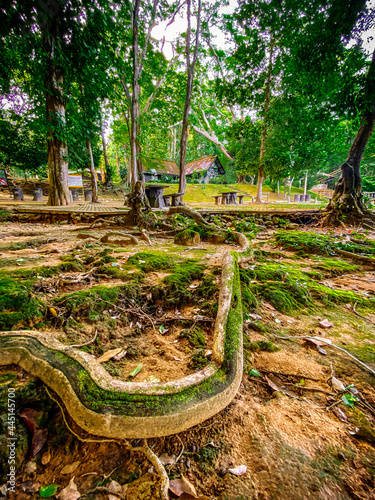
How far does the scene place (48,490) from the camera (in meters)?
0.86

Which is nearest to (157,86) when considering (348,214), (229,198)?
(229,198)

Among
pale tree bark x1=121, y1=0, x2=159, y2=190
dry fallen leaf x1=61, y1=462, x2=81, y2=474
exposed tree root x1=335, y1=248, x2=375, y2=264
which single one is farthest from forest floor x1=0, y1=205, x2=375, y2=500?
pale tree bark x1=121, y1=0, x2=159, y2=190

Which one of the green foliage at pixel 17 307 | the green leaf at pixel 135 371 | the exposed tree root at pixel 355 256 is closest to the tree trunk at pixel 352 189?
the exposed tree root at pixel 355 256

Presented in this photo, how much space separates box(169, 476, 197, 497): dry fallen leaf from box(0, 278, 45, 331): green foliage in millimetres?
1582

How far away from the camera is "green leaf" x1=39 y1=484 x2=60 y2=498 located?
33.0 inches

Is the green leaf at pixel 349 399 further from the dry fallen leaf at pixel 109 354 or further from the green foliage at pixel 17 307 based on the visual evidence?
the green foliage at pixel 17 307

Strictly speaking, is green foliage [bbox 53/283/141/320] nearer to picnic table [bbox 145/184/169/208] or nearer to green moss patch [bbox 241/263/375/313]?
green moss patch [bbox 241/263/375/313]

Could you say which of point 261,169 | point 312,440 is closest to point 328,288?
point 312,440

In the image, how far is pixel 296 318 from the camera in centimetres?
239

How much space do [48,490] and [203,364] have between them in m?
1.02

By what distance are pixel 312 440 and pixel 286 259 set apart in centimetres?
386

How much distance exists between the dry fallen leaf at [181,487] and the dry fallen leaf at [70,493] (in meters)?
0.39

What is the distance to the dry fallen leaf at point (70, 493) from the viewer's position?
0.85 metres

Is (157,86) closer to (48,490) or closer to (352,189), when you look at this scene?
(352,189)
